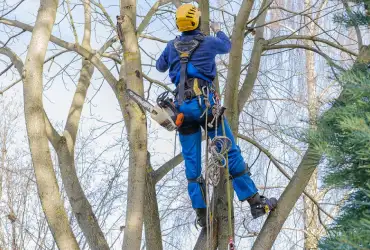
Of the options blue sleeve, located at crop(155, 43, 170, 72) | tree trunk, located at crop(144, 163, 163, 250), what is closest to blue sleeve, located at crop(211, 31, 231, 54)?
blue sleeve, located at crop(155, 43, 170, 72)

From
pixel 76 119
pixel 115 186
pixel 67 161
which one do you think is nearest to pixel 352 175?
pixel 67 161

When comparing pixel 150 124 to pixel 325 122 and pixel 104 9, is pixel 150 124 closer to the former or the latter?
pixel 104 9

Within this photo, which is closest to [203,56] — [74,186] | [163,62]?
[163,62]

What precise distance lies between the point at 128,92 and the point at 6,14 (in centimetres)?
258

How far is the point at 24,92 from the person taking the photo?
430 centimetres

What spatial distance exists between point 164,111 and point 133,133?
28cm

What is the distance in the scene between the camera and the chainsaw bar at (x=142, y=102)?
13.6 ft

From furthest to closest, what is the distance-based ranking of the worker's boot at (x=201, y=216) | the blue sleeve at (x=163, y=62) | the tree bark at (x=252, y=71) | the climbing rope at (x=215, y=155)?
the tree bark at (x=252, y=71) < the blue sleeve at (x=163, y=62) < the worker's boot at (x=201, y=216) < the climbing rope at (x=215, y=155)

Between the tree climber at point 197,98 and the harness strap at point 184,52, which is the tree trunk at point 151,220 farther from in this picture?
the harness strap at point 184,52

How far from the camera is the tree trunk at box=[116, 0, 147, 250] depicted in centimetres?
406

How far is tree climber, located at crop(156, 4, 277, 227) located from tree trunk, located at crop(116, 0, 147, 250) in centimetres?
34

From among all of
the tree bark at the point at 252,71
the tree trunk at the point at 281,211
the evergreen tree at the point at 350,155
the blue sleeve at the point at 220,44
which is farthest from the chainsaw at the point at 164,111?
the evergreen tree at the point at 350,155

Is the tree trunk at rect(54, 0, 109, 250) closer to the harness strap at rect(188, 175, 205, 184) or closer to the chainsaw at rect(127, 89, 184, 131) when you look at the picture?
the harness strap at rect(188, 175, 205, 184)

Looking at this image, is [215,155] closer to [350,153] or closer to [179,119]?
[179,119]
